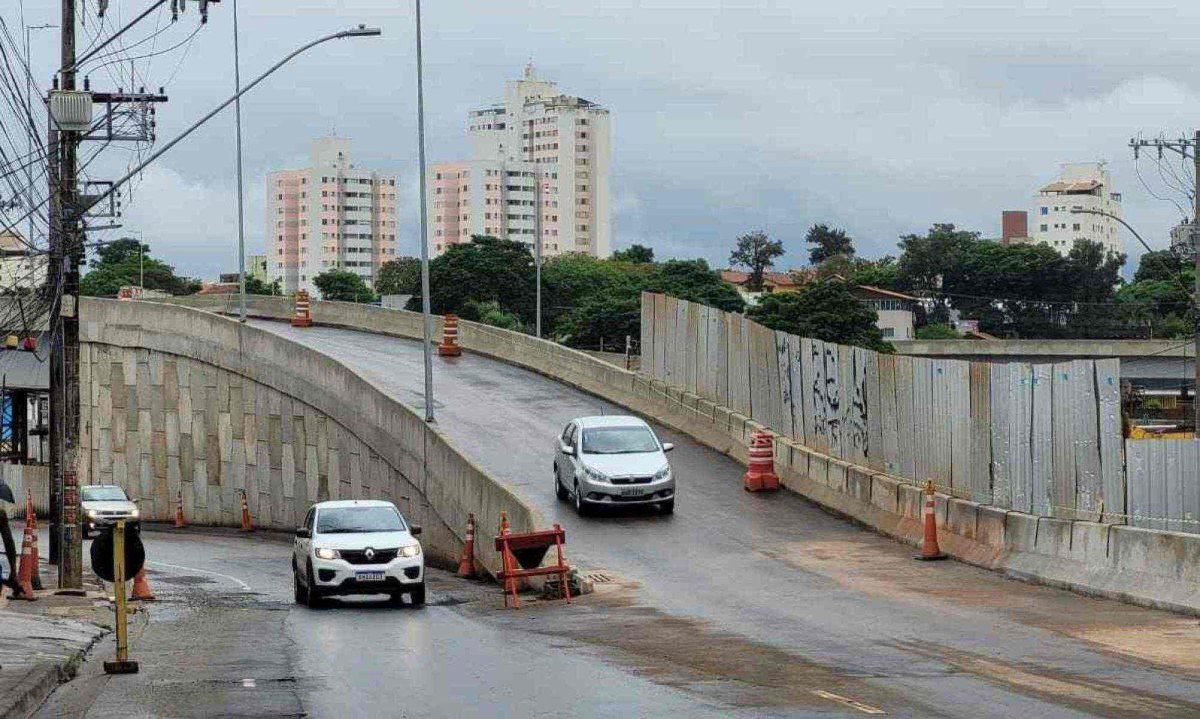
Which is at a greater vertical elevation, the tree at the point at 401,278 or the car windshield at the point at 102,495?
the tree at the point at 401,278

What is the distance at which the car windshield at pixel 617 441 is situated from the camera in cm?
3425

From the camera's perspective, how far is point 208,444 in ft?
199

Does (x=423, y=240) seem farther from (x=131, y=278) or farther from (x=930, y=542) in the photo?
(x=131, y=278)

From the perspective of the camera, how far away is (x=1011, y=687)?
14602 millimetres

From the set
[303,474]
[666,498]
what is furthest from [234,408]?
[666,498]

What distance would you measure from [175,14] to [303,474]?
24912 millimetres

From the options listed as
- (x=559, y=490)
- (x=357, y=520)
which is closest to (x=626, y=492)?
(x=559, y=490)

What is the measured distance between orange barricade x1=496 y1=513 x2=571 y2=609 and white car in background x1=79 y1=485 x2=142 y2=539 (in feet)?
80.3

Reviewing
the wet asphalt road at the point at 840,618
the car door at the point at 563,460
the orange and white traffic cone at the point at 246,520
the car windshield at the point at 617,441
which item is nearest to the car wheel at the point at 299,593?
the wet asphalt road at the point at 840,618

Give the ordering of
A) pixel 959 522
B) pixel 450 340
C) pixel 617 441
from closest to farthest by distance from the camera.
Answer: pixel 959 522 → pixel 617 441 → pixel 450 340

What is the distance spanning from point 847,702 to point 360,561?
516 inches

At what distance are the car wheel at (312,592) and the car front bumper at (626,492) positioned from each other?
7659mm

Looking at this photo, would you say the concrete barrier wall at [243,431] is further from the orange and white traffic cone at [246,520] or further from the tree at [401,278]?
the tree at [401,278]

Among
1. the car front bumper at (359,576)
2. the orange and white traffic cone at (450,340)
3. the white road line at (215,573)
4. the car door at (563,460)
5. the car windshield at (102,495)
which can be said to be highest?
the orange and white traffic cone at (450,340)
